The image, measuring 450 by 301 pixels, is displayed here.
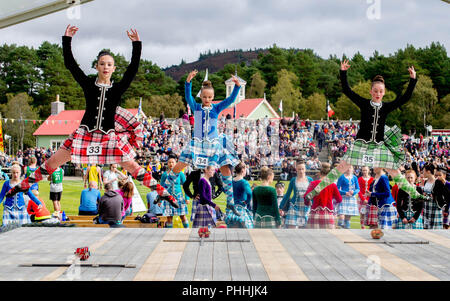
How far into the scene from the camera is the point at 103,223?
922cm

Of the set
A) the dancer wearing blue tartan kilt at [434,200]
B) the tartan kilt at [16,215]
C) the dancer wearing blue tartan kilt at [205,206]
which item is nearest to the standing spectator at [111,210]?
the dancer wearing blue tartan kilt at [205,206]

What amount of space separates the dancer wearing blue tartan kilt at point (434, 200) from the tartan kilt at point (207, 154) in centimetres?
367

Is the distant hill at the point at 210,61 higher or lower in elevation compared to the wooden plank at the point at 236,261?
higher

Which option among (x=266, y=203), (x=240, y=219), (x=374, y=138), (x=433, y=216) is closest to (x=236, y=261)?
(x=266, y=203)

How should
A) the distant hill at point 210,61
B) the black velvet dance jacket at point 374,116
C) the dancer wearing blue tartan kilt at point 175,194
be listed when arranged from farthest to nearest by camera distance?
the distant hill at point 210,61 < the dancer wearing blue tartan kilt at point 175,194 < the black velvet dance jacket at point 374,116

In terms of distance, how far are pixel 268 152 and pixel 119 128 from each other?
25261 millimetres

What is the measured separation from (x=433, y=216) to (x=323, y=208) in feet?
7.74

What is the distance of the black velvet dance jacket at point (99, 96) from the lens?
641 centimetres

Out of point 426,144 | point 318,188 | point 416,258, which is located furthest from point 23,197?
point 426,144

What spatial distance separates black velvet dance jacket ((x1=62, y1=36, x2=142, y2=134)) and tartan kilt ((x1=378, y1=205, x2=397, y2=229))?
541 cm

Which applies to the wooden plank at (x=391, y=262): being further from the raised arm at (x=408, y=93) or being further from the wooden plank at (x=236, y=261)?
the raised arm at (x=408, y=93)

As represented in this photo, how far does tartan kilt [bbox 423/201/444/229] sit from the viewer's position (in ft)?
31.5

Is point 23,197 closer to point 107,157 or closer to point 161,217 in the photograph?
point 161,217

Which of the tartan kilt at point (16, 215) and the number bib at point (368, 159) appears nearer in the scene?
the number bib at point (368, 159)
